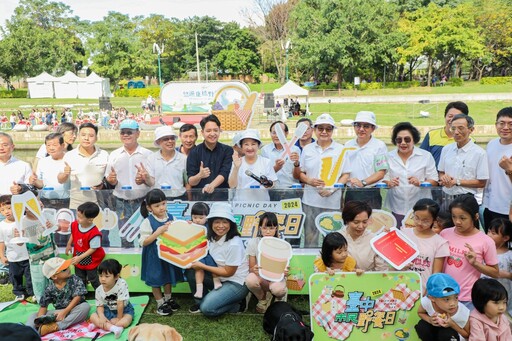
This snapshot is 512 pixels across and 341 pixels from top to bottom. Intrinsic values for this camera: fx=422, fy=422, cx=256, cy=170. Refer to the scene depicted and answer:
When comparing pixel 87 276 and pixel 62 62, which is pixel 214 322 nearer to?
pixel 87 276

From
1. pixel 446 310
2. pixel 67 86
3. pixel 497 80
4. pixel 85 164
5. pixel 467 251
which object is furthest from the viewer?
pixel 67 86

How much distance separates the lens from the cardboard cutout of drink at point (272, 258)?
12.8 feet

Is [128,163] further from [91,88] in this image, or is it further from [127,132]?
Answer: [91,88]

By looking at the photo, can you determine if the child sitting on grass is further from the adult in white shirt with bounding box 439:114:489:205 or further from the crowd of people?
the adult in white shirt with bounding box 439:114:489:205

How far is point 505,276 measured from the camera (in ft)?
12.4

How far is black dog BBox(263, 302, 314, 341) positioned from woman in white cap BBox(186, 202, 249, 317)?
1.41 ft

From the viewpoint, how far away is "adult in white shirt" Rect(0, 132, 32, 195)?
513 cm

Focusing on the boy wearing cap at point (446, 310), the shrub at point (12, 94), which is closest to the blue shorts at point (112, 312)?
the boy wearing cap at point (446, 310)

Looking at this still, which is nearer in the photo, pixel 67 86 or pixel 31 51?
pixel 67 86

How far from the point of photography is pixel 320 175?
4938mm

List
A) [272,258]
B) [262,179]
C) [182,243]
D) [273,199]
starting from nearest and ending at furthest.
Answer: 1. [272,258]
2. [182,243]
3. [273,199]
4. [262,179]

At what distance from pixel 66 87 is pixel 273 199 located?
4560cm

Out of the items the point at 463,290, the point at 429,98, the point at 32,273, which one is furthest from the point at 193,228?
the point at 429,98

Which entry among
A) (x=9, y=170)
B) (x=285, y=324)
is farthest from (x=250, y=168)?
(x=9, y=170)
